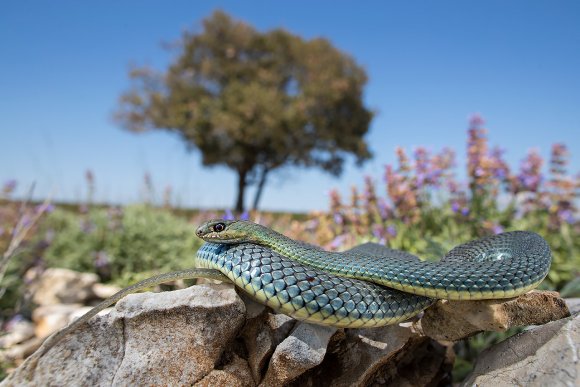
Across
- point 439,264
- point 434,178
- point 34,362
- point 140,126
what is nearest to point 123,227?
point 434,178

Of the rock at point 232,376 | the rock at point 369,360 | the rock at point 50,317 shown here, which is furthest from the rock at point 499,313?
the rock at point 50,317

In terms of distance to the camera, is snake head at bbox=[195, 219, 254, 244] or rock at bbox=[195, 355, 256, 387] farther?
snake head at bbox=[195, 219, 254, 244]

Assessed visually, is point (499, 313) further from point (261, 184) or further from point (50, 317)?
point (261, 184)

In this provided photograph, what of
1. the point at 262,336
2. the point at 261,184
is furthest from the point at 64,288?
the point at 261,184

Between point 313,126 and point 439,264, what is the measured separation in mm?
30301

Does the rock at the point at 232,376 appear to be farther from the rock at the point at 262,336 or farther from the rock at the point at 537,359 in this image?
the rock at the point at 537,359

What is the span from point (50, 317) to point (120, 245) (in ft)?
9.59

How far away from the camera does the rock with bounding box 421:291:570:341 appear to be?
3.56 m

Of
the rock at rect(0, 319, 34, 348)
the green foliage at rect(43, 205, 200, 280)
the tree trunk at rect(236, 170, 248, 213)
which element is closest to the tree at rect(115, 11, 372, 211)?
the tree trunk at rect(236, 170, 248, 213)

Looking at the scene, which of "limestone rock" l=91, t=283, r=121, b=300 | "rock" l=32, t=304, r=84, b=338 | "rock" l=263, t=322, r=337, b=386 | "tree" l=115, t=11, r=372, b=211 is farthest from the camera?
"tree" l=115, t=11, r=372, b=211

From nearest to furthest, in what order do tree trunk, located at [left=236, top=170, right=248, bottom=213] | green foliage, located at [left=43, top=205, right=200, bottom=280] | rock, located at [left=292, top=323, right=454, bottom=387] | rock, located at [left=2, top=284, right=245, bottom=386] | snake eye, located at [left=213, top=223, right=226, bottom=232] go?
rock, located at [left=2, top=284, right=245, bottom=386]
snake eye, located at [left=213, top=223, right=226, bottom=232]
rock, located at [left=292, top=323, right=454, bottom=387]
green foliage, located at [left=43, top=205, right=200, bottom=280]
tree trunk, located at [left=236, top=170, right=248, bottom=213]

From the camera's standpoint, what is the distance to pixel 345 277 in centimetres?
343

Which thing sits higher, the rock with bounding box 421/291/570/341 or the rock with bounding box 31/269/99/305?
the rock with bounding box 421/291/570/341

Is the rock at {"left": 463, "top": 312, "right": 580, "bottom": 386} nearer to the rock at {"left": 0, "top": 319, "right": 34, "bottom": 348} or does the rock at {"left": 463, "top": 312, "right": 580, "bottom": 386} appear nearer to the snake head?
the snake head
